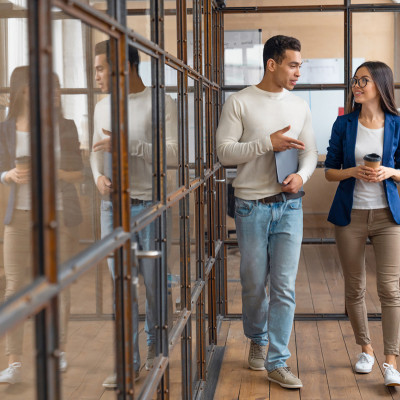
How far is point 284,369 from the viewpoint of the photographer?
298cm

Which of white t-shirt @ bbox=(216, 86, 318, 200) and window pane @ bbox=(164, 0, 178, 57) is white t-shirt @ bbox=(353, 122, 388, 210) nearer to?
white t-shirt @ bbox=(216, 86, 318, 200)

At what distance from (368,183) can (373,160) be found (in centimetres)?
19

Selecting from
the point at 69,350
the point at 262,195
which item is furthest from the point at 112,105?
the point at 262,195

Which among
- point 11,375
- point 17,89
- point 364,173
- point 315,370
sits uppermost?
point 17,89

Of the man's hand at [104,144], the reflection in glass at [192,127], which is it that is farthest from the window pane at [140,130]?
the reflection in glass at [192,127]

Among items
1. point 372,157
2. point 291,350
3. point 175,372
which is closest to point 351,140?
point 372,157

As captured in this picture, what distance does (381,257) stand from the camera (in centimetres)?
296

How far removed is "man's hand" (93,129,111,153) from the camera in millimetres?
1092

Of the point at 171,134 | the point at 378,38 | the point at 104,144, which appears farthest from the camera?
the point at 378,38

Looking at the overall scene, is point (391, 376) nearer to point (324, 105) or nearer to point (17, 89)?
point (324, 105)

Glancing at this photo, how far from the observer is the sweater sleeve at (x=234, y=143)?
111 inches

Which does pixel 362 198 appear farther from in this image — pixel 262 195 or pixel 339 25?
pixel 339 25

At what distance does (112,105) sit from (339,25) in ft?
9.47

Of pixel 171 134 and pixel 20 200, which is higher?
pixel 171 134
